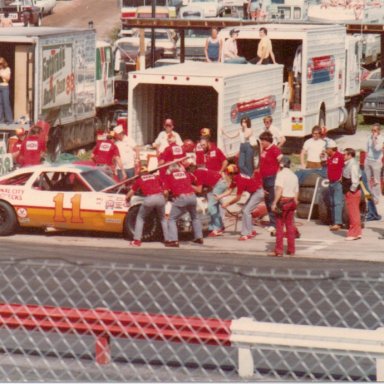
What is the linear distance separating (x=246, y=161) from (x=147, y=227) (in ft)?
6.57

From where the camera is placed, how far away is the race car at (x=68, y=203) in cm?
1992

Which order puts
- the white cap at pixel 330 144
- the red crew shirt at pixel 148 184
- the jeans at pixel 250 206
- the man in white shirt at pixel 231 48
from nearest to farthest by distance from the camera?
the red crew shirt at pixel 148 184
the jeans at pixel 250 206
the white cap at pixel 330 144
the man in white shirt at pixel 231 48

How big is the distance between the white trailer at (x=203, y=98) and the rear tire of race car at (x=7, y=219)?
19.5 ft

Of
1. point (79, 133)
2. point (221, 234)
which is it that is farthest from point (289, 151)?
point (221, 234)

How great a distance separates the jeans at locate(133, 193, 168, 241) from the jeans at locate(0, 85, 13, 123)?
8.31 m

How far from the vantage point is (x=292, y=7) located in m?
52.6

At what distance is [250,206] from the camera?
20078 mm

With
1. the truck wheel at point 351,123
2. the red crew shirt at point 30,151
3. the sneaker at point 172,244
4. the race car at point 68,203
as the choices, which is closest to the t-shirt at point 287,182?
the sneaker at point 172,244

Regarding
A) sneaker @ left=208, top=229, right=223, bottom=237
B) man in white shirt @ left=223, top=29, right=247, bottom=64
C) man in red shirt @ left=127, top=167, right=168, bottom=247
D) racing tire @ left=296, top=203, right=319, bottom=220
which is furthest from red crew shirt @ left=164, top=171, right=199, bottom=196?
man in white shirt @ left=223, top=29, right=247, bottom=64

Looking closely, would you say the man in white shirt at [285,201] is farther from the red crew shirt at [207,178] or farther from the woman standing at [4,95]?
the woman standing at [4,95]

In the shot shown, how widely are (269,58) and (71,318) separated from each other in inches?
834

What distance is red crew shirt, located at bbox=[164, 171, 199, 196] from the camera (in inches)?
755

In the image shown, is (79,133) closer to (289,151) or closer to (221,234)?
(289,151)

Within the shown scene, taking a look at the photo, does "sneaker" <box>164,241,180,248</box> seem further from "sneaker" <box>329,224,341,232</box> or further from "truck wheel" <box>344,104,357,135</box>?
"truck wheel" <box>344,104,357,135</box>
